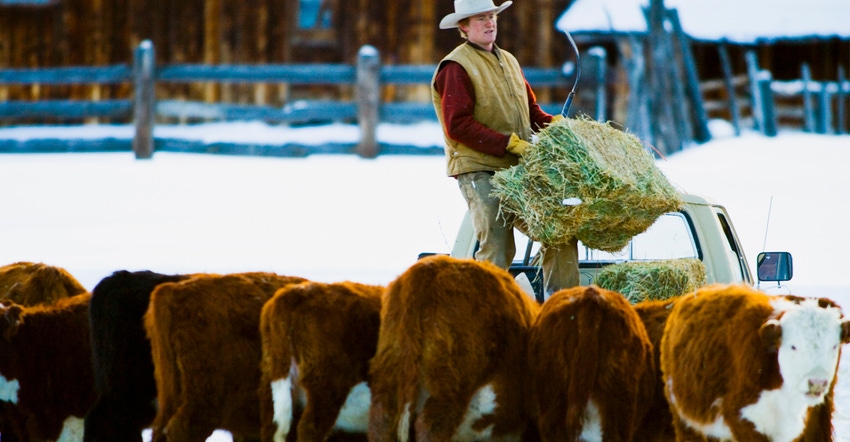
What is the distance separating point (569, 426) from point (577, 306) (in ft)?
1.80

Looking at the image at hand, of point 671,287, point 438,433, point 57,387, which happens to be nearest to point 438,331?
point 438,433

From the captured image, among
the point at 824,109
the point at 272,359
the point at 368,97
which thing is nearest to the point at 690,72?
the point at 824,109

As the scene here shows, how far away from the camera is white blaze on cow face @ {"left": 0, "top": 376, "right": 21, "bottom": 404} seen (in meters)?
6.28

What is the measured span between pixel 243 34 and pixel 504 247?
1456cm

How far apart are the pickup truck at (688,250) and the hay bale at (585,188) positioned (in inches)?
22.5

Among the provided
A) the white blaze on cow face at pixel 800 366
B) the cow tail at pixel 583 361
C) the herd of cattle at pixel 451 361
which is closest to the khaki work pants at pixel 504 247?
the herd of cattle at pixel 451 361

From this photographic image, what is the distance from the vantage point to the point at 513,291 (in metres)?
5.46

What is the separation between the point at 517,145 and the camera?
6391 mm

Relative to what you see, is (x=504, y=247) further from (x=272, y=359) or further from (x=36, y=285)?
(x=36, y=285)

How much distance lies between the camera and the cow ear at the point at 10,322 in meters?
6.20

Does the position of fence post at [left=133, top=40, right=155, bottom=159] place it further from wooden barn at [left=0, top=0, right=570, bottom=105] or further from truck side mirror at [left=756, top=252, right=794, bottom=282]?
truck side mirror at [left=756, top=252, right=794, bottom=282]

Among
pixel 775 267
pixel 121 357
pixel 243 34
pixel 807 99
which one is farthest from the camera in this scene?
pixel 807 99

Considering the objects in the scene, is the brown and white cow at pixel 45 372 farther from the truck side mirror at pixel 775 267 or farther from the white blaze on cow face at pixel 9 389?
the truck side mirror at pixel 775 267

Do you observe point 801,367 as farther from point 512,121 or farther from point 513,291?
point 512,121
